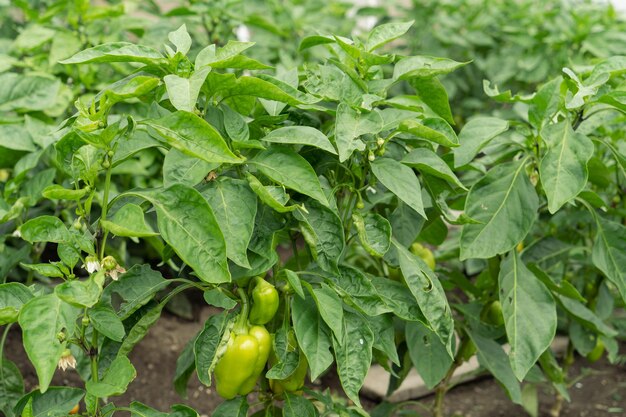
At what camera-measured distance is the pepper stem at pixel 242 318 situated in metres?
2.12

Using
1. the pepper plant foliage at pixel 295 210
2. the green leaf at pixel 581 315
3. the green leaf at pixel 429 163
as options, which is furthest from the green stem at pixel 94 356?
the green leaf at pixel 581 315

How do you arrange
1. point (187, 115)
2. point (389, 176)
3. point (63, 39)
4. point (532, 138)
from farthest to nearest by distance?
1. point (63, 39)
2. point (532, 138)
3. point (389, 176)
4. point (187, 115)

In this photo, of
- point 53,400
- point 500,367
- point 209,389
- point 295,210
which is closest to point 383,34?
point 295,210

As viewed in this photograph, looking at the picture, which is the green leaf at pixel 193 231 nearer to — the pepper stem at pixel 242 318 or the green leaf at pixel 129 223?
the green leaf at pixel 129 223

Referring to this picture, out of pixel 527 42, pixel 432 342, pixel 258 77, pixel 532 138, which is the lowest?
pixel 527 42

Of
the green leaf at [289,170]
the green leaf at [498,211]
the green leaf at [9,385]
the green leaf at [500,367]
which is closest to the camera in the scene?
the green leaf at [289,170]

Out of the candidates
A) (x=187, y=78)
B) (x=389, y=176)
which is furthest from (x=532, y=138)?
(x=187, y=78)

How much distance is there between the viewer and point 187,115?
1833mm

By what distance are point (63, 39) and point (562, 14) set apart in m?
2.85

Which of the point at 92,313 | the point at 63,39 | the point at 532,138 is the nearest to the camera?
the point at 92,313

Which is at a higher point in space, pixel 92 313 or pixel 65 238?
pixel 65 238

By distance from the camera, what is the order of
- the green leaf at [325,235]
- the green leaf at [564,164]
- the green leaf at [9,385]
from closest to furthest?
the green leaf at [325,235], the green leaf at [564,164], the green leaf at [9,385]

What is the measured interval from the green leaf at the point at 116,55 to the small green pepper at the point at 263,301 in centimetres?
56

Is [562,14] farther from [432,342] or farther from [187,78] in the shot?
[187,78]
